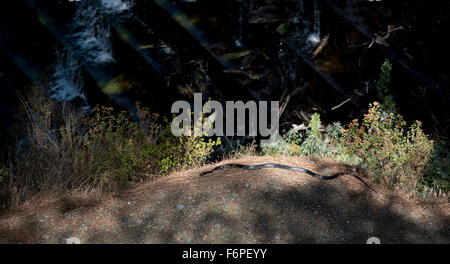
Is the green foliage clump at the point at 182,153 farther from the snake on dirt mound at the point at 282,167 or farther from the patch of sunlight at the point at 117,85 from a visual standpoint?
the patch of sunlight at the point at 117,85

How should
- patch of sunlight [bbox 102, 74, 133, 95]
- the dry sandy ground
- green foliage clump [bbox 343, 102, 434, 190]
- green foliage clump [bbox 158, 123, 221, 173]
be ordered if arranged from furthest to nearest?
1. patch of sunlight [bbox 102, 74, 133, 95]
2. green foliage clump [bbox 158, 123, 221, 173]
3. green foliage clump [bbox 343, 102, 434, 190]
4. the dry sandy ground

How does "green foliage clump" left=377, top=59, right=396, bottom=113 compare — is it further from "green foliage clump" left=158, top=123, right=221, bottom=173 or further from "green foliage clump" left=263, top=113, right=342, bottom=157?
"green foliage clump" left=158, top=123, right=221, bottom=173

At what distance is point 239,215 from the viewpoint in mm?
3396

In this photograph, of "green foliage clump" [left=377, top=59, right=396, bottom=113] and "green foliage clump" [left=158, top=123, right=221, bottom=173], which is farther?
"green foliage clump" [left=377, top=59, right=396, bottom=113]

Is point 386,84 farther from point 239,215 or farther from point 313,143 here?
point 239,215

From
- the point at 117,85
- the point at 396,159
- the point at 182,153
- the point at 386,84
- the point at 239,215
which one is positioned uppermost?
the point at 386,84

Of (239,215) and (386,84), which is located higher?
(386,84)

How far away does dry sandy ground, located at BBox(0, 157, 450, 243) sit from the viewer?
10.6 feet

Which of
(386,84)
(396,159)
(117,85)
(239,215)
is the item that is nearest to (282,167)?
(239,215)

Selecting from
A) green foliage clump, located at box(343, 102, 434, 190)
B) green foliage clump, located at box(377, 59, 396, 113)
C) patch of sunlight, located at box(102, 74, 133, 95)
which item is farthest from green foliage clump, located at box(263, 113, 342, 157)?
patch of sunlight, located at box(102, 74, 133, 95)

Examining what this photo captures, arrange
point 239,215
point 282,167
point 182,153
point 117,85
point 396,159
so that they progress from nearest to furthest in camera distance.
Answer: point 239,215, point 396,159, point 282,167, point 182,153, point 117,85

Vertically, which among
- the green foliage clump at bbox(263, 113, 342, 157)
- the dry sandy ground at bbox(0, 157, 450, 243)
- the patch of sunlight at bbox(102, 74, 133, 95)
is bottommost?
the dry sandy ground at bbox(0, 157, 450, 243)

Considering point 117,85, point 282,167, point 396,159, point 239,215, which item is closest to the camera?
point 239,215

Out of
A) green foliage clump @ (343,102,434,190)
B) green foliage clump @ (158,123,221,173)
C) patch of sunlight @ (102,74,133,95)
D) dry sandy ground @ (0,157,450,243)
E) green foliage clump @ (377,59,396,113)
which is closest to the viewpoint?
dry sandy ground @ (0,157,450,243)
